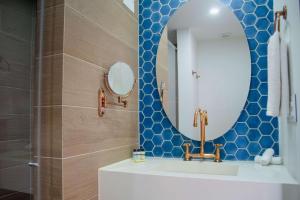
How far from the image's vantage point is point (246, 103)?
1986mm

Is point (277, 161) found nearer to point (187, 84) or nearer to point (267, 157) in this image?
point (267, 157)

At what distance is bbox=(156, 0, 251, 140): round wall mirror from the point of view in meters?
1.99

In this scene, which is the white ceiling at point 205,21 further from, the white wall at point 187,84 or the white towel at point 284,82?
the white towel at point 284,82


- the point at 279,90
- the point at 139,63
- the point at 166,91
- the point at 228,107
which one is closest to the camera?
the point at 279,90

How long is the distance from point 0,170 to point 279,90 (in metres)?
1.36

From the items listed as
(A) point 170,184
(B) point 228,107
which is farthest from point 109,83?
(B) point 228,107

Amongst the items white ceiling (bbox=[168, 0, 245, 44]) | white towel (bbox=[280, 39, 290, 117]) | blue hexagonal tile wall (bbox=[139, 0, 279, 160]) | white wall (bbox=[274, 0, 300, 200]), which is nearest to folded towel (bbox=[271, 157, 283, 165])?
blue hexagonal tile wall (bbox=[139, 0, 279, 160])

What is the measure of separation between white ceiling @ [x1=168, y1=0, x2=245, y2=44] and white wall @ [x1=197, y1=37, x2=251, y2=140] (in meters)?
0.06

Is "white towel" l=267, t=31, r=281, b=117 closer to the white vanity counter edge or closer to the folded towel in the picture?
the white vanity counter edge

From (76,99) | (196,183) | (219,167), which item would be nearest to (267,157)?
(219,167)

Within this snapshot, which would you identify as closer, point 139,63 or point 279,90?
point 279,90

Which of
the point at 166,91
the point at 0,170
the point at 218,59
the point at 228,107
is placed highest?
the point at 218,59

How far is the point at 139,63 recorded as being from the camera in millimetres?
2326

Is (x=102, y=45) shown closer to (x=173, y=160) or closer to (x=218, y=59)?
(x=218, y=59)
